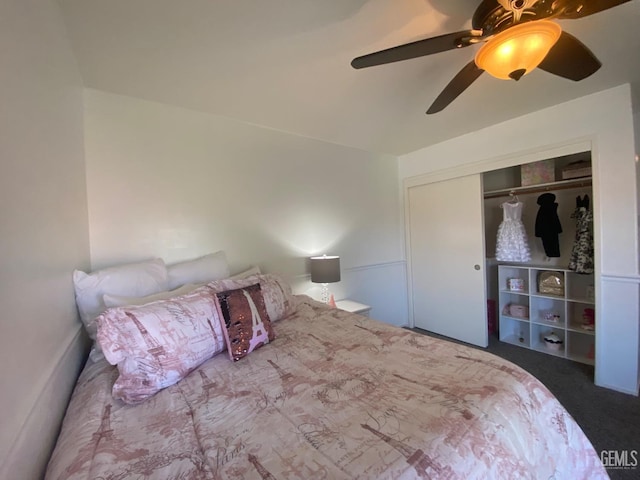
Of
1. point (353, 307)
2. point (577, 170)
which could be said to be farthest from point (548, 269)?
point (353, 307)

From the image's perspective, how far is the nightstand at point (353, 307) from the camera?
8.31 feet

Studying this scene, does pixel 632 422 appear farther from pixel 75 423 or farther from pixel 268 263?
pixel 75 423

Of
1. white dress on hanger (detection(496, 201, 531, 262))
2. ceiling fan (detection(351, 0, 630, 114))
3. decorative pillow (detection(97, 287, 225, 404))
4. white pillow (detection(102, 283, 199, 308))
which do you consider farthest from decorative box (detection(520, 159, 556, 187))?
white pillow (detection(102, 283, 199, 308))

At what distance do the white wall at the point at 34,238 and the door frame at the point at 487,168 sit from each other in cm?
323

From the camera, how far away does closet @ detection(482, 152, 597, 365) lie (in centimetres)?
256

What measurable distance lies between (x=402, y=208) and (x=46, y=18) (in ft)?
11.0

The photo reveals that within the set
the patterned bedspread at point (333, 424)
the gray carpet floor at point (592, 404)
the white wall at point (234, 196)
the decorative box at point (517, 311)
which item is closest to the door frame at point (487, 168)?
the white wall at point (234, 196)

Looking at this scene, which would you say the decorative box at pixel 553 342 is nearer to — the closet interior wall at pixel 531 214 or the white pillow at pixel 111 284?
the closet interior wall at pixel 531 214

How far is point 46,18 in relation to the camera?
1072 mm

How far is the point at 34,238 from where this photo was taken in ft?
2.83

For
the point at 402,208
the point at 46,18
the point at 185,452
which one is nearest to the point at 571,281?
the point at 402,208

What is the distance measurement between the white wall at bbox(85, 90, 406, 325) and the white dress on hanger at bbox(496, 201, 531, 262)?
119cm

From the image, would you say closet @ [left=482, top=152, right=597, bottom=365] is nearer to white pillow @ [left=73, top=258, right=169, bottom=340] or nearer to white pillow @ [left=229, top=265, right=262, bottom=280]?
white pillow @ [left=229, top=265, right=262, bottom=280]

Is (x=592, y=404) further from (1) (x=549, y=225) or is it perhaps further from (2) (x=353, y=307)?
(2) (x=353, y=307)
